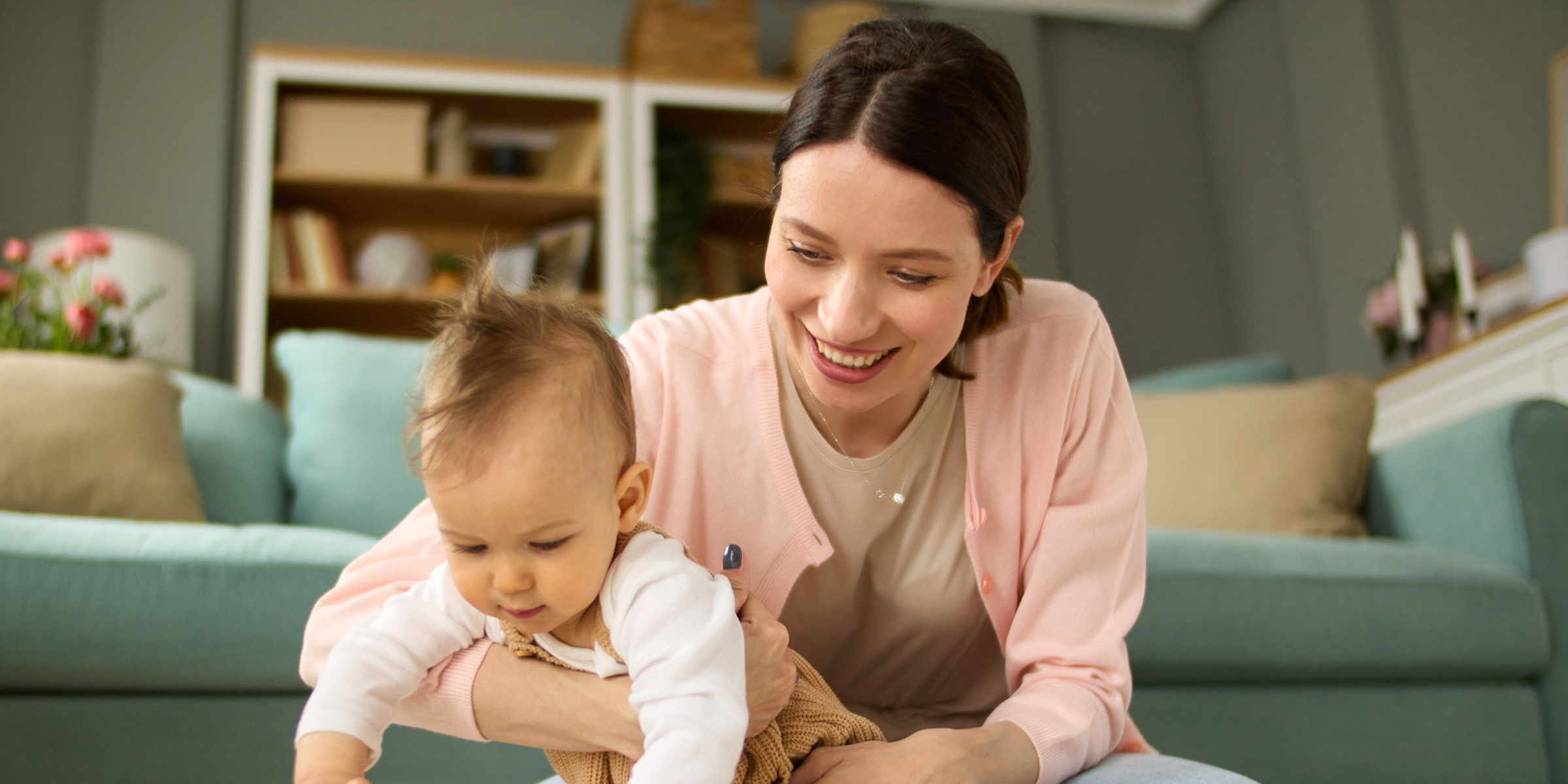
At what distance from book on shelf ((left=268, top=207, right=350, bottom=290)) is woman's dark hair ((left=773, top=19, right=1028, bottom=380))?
2617mm

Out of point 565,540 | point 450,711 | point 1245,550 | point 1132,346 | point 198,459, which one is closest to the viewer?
point 565,540

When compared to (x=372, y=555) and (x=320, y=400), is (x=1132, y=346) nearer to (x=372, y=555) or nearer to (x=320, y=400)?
(x=320, y=400)

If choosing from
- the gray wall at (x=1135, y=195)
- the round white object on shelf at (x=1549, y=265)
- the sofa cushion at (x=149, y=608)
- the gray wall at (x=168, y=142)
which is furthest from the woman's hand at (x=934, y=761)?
the gray wall at (x=1135, y=195)

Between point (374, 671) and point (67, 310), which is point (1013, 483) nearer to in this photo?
point (374, 671)

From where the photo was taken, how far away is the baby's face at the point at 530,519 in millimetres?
726

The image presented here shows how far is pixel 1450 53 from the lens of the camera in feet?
10.6

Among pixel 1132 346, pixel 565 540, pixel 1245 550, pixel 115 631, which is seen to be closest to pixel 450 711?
pixel 565 540

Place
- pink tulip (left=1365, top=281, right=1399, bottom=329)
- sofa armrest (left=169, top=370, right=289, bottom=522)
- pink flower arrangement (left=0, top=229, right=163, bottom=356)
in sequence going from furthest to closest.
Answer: pink tulip (left=1365, top=281, right=1399, bottom=329) → pink flower arrangement (left=0, top=229, right=163, bottom=356) → sofa armrest (left=169, top=370, right=289, bottom=522)

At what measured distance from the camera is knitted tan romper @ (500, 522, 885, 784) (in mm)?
816

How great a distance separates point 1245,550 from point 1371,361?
2157 mm

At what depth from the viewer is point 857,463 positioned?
1.04m

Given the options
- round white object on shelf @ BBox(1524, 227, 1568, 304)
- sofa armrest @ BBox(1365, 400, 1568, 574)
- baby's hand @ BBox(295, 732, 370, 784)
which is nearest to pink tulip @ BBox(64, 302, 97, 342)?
baby's hand @ BBox(295, 732, 370, 784)

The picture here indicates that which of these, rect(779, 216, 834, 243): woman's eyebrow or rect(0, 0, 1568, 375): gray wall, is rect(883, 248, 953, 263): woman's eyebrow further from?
rect(0, 0, 1568, 375): gray wall

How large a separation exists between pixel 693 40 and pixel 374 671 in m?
3.03
